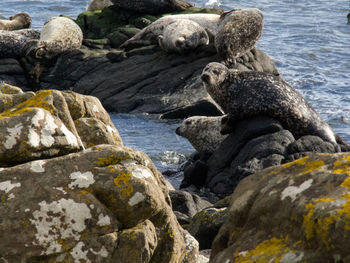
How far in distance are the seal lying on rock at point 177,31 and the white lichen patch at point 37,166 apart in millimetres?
10120

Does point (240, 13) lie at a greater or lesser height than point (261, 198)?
lesser

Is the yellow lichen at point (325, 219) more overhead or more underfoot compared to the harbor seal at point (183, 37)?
more overhead

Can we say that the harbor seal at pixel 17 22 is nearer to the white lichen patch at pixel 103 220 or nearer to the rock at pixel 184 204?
the rock at pixel 184 204

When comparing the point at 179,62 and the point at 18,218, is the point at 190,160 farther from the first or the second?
the point at 18,218

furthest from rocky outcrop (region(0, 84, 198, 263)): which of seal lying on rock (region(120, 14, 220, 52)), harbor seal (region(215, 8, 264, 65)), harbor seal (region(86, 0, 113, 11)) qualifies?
harbor seal (region(86, 0, 113, 11))

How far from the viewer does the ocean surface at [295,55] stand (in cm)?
1175

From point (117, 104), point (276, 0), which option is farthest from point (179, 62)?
point (276, 0)

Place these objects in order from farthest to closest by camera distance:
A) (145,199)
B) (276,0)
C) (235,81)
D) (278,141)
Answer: (276,0)
(235,81)
(278,141)
(145,199)

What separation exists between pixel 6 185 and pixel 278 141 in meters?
5.31

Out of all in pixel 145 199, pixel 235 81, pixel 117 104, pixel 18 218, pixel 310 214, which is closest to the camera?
pixel 310 214

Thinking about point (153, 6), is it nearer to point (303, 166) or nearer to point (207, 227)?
point (207, 227)

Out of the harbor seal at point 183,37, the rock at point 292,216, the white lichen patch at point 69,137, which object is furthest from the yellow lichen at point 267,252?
the harbor seal at point 183,37

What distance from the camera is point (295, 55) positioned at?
846 inches

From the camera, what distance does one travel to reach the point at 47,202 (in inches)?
139
